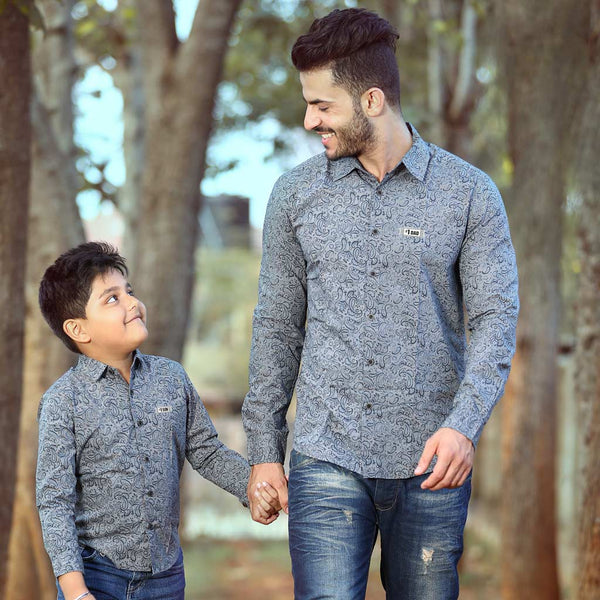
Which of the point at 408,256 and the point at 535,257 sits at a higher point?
the point at 535,257

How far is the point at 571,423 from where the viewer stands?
1216cm

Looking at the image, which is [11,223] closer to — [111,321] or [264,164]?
[111,321]

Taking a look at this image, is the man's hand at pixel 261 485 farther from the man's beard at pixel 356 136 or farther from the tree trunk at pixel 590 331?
the tree trunk at pixel 590 331

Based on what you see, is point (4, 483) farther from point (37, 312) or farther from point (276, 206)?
point (37, 312)

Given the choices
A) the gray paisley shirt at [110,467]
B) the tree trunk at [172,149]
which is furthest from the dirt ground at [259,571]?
the gray paisley shirt at [110,467]

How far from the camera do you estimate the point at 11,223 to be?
5.32 meters

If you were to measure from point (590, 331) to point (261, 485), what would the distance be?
3.03m

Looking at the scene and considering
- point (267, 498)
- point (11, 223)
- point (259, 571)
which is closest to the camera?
point (267, 498)

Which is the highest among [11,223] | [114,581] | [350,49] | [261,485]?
[350,49]

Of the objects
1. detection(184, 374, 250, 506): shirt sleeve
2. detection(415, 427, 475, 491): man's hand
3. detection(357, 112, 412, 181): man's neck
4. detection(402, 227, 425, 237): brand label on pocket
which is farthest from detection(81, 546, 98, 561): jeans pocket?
detection(357, 112, 412, 181): man's neck

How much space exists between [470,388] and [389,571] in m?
0.69

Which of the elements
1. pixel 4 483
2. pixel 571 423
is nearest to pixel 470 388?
pixel 4 483

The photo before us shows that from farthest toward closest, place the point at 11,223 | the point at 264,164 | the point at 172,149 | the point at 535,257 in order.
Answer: the point at 264,164
the point at 535,257
the point at 172,149
the point at 11,223

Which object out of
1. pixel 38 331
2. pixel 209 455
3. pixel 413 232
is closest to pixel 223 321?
pixel 38 331
